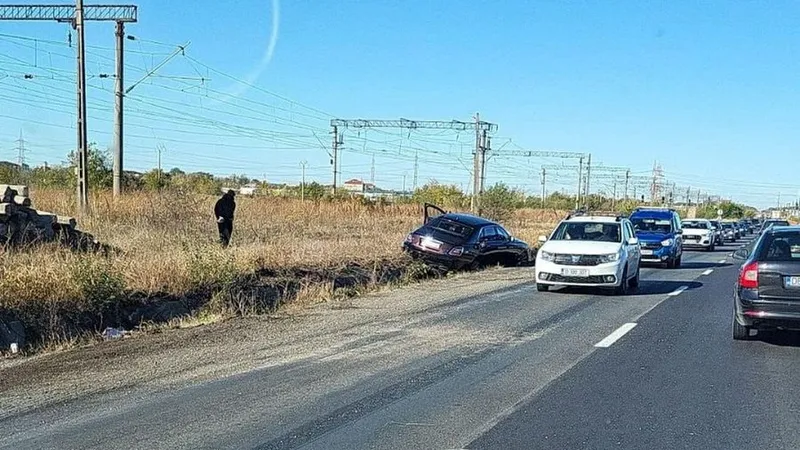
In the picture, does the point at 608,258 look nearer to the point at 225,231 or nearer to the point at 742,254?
the point at 742,254

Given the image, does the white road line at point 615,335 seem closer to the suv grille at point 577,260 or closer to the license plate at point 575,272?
the license plate at point 575,272

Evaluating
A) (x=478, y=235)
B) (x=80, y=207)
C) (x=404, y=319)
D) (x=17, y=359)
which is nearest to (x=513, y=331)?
(x=404, y=319)

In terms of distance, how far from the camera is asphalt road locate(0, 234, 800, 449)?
6.14 meters

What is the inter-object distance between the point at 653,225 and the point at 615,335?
1702 centimetres

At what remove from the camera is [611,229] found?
18172 millimetres

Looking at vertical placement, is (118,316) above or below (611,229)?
below

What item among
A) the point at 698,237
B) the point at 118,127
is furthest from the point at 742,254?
the point at 698,237

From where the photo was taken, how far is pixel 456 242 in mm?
22422

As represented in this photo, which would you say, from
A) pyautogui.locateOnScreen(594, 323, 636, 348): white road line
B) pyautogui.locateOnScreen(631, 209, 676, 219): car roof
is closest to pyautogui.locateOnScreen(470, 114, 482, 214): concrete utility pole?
pyautogui.locateOnScreen(631, 209, 676, 219): car roof

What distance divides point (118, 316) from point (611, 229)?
10.9 m

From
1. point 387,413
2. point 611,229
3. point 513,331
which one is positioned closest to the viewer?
point 387,413

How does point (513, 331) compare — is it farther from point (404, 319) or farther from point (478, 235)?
point (478, 235)

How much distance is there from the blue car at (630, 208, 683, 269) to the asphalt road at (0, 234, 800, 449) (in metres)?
14.5

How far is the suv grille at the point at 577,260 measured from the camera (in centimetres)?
1659
